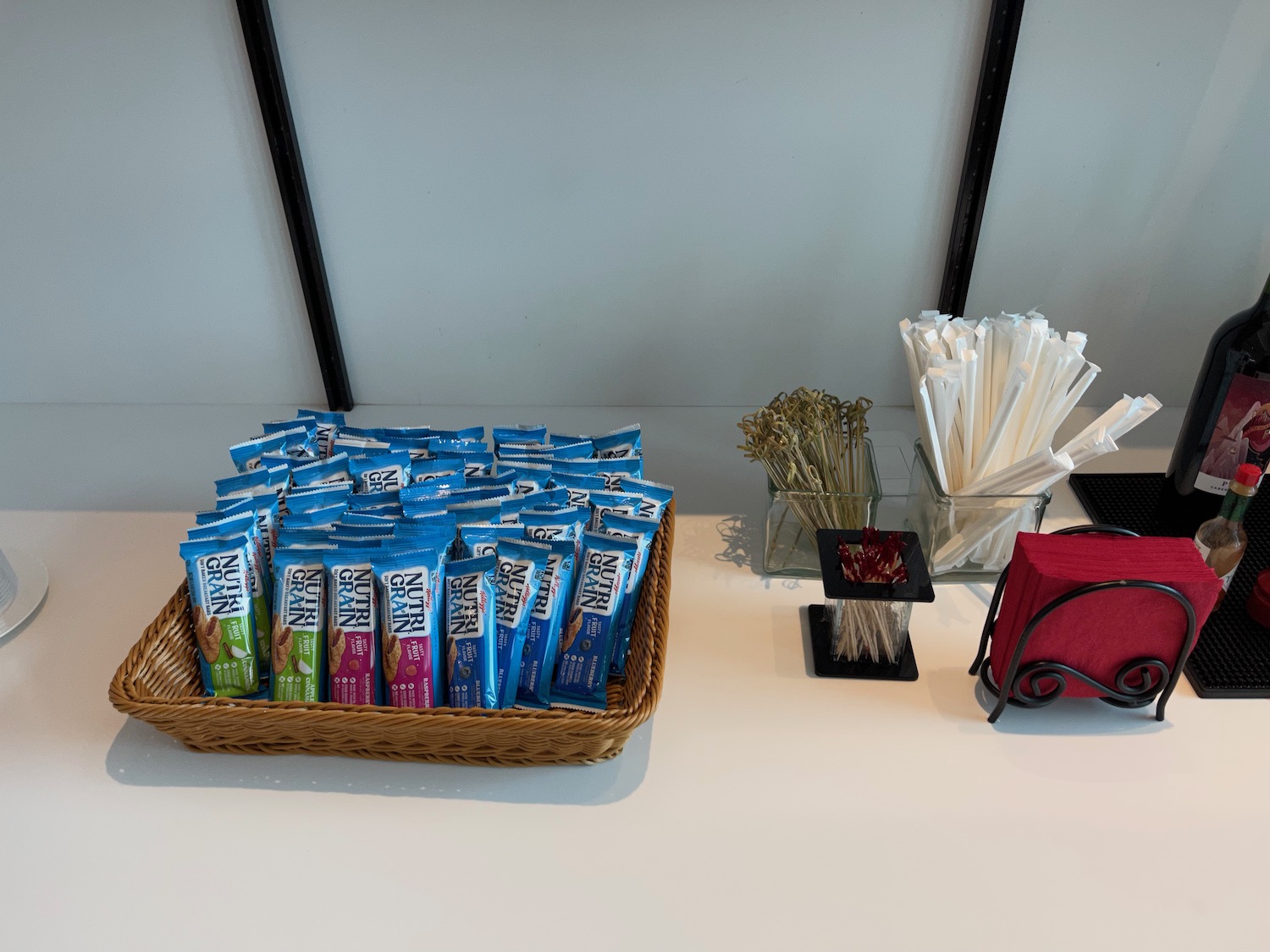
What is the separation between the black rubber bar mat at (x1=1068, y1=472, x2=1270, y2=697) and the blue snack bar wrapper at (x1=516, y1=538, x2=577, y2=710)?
66cm

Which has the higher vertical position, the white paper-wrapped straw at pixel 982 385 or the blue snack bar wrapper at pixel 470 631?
the white paper-wrapped straw at pixel 982 385

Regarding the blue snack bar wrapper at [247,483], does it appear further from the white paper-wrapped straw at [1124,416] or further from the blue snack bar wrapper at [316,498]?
the white paper-wrapped straw at [1124,416]

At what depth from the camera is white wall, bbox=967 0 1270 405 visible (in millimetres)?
1126

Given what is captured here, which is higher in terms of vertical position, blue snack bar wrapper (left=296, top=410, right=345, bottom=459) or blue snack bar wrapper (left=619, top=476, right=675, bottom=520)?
blue snack bar wrapper (left=296, top=410, right=345, bottom=459)

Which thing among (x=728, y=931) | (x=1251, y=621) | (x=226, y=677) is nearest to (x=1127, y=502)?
(x=1251, y=621)

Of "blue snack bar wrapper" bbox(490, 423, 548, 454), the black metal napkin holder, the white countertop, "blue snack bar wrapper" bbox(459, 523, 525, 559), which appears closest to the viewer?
the white countertop

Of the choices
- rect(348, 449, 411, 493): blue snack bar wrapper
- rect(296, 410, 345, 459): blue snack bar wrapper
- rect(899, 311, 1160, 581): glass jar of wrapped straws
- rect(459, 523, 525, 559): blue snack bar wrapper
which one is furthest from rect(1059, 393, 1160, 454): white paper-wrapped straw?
rect(296, 410, 345, 459): blue snack bar wrapper

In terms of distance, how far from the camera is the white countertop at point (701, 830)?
0.70 m

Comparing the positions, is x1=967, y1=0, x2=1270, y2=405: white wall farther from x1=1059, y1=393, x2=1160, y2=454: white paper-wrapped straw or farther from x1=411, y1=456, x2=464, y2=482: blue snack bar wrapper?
x1=411, y1=456, x2=464, y2=482: blue snack bar wrapper

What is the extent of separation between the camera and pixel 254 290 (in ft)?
4.54

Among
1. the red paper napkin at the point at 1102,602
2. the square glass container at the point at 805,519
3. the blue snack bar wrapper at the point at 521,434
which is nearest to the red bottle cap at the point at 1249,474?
the red paper napkin at the point at 1102,602

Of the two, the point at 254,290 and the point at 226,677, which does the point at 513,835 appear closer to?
the point at 226,677

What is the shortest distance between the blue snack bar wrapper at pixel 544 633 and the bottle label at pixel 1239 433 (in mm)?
729

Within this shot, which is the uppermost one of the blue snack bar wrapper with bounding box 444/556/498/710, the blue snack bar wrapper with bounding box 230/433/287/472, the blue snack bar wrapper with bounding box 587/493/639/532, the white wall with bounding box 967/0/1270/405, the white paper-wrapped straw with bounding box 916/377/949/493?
the white wall with bounding box 967/0/1270/405
